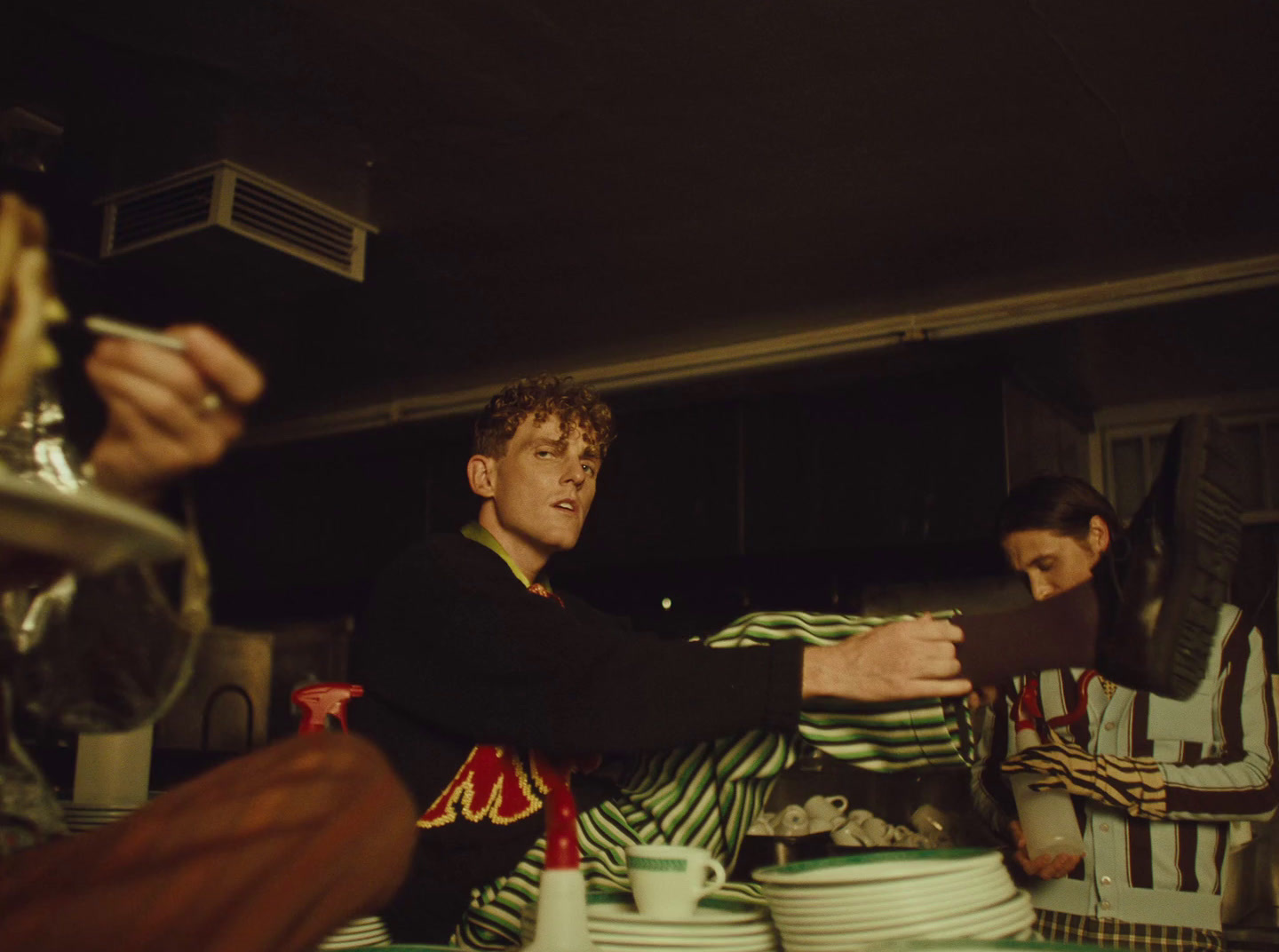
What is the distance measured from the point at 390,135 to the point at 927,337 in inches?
62.2

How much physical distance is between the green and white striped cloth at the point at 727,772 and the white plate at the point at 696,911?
7cm

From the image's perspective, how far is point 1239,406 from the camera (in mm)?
3715

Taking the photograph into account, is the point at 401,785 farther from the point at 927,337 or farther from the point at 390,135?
the point at 927,337

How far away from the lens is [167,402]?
680 mm

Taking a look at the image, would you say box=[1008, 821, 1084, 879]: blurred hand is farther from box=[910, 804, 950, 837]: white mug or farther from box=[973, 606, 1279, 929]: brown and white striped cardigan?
box=[910, 804, 950, 837]: white mug

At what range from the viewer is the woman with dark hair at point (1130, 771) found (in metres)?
1.88

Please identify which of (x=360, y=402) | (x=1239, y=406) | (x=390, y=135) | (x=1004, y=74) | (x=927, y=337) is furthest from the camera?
(x=360, y=402)

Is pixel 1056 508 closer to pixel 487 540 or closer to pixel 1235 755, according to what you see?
pixel 1235 755

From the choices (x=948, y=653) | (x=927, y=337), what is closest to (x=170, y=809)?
(x=948, y=653)

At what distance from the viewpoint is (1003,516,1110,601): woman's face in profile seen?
2084mm

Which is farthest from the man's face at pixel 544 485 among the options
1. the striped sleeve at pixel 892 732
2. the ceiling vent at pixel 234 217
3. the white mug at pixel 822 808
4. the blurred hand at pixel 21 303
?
the white mug at pixel 822 808

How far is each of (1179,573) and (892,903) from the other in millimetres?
396

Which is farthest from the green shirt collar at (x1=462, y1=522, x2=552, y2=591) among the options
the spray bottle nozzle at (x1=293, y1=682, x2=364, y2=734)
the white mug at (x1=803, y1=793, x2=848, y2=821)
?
the white mug at (x1=803, y1=793, x2=848, y2=821)

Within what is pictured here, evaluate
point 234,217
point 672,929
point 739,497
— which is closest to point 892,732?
point 672,929
